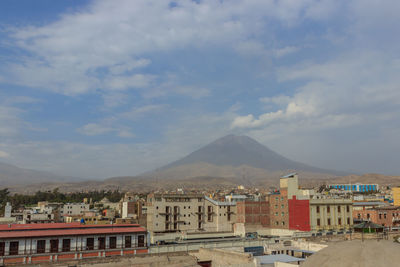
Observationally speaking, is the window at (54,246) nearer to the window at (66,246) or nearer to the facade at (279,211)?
the window at (66,246)

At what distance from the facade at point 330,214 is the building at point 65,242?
37682 mm

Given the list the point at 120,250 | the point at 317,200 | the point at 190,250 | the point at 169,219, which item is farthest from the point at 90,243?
the point at 317,200

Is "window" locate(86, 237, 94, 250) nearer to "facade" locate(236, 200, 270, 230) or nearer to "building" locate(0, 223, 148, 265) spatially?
"building" locate(0, 223, 148, 265)

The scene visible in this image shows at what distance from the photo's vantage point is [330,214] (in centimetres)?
7162

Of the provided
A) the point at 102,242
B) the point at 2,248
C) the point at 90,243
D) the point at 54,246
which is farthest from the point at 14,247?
the point at 102,242

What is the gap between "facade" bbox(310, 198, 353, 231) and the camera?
6900cm

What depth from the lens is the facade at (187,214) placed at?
72.9m

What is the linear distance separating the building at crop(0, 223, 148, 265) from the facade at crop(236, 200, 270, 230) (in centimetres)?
3466

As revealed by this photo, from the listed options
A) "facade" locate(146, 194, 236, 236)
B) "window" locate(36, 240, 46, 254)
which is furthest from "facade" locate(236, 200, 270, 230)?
"window" locate(36, 240, 46, 254)

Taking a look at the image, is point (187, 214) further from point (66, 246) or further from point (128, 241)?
point (66, 246)

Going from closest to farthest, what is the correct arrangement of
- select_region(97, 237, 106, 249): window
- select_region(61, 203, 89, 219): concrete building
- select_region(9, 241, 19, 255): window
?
select_region(9, 241, 19, 255): window
select_region(97, 237, 106, 249): window
select_region(61, 203, 89, 219): concrete building

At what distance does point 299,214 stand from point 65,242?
150 feet

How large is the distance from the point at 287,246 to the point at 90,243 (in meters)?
24.9

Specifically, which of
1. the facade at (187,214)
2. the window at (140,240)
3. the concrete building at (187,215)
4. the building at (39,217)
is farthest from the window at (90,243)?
the building at (39,217)
